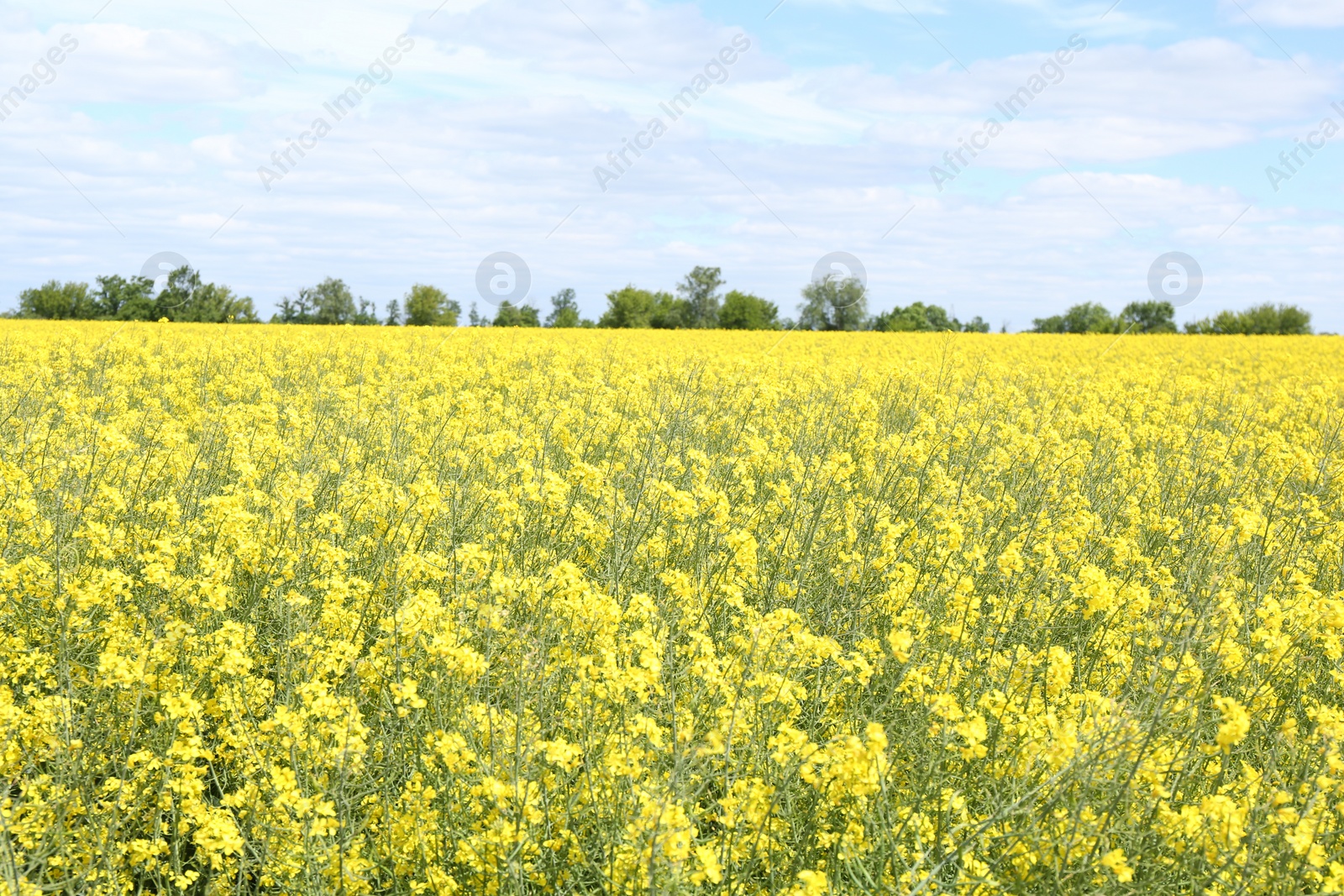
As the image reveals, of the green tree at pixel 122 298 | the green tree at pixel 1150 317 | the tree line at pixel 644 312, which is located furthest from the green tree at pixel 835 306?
the green tree at pixel 122 298

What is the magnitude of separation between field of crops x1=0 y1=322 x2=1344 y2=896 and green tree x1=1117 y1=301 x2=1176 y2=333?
202 feet

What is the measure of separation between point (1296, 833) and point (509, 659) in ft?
8.45

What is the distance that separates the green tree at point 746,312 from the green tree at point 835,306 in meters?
6.80

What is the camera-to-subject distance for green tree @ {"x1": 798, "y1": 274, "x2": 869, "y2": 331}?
39.8 meters

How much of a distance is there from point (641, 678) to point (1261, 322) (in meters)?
66.4

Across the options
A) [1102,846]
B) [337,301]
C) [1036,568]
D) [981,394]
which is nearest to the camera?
[1102,846]

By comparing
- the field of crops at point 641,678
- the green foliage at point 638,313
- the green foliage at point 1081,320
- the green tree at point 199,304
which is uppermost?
the green foliage at point 1081,320

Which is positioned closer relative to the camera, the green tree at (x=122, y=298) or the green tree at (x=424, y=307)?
the green tree at (x=122, y=298)

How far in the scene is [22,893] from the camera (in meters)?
2.71

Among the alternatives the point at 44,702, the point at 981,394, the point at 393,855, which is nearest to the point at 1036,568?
the point at 393,855

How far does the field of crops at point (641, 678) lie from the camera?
2871 mm

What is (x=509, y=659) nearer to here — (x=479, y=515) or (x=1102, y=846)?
(x=1102, y=846)

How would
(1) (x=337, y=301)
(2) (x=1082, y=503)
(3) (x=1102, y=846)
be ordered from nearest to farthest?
(3) (x=1102, y=846) → (2) (x=1082, y=503) → (1) (x=337, y=301)

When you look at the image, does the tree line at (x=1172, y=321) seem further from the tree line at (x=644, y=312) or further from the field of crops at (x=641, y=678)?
the field of crops at (x=641, y=678)
